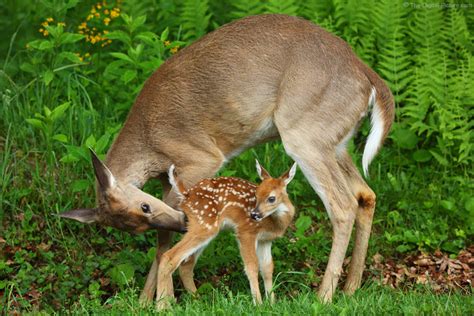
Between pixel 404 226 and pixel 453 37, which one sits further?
pixel 453 37

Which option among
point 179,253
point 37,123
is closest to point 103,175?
point 179,253

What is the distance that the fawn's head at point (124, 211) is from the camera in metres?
8.25

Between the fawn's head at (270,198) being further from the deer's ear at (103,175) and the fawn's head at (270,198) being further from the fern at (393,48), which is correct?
the fern at (393,48)

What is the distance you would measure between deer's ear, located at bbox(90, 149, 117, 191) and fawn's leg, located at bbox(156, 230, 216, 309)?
667 mm

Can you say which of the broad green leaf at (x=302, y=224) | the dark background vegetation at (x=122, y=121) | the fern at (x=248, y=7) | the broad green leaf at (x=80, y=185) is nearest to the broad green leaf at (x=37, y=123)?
the dark background vegetation at (x=122, y=121)

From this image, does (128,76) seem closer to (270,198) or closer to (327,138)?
(327,138)

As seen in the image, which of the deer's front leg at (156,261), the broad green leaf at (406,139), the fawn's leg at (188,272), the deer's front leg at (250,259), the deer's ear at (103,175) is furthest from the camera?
the broad green leaf at (406,139)

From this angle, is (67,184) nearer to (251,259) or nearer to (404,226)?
(251,259)

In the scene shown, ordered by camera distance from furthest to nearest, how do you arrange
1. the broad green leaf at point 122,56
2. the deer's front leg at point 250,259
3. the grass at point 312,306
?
the broad green leaf at point 122,56 < the deer's front leg at point 250,259 < the grass at point 312,306

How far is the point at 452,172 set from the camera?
10195 mm

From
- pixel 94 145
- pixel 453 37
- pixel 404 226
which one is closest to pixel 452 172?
pixel 404 226

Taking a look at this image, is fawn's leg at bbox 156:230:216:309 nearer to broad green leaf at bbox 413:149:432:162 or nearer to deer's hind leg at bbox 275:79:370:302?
deer's hind leg at bbox 275:79:370:302

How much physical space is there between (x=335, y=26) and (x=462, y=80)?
1.35 metres

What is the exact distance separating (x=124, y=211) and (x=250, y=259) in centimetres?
101
